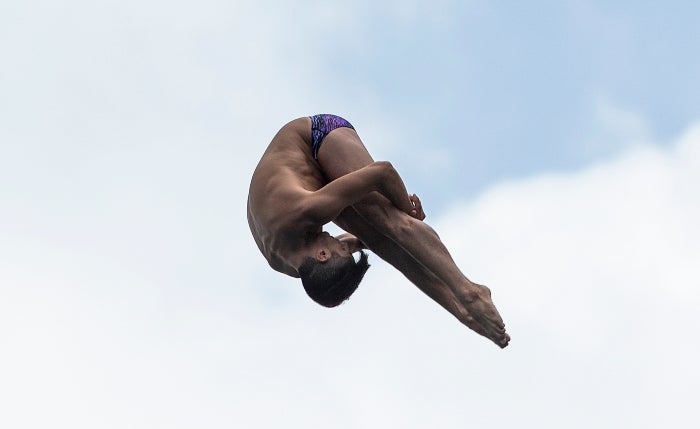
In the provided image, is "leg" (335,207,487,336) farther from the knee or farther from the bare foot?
the knee

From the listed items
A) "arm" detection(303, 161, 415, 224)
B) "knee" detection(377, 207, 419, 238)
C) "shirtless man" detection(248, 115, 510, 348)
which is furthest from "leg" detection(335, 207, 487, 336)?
"arm" detection(303, 161, 415, 224)

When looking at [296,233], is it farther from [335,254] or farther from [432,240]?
[432,240]

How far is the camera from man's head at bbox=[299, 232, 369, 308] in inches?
418

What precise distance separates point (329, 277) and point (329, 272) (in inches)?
1.6

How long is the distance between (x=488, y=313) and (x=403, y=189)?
4.10 ft

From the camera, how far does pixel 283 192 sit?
35.2ft

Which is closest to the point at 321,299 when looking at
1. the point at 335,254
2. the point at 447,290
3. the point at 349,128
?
the point at 335,254

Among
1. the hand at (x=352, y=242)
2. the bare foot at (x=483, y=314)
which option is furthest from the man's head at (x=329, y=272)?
the bare foot at (x=483, y=314)

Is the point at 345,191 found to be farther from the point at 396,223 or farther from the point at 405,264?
the point at 405,264

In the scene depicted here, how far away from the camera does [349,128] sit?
11.9 metres

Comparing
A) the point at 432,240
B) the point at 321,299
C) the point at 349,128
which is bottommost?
the point at 321,299

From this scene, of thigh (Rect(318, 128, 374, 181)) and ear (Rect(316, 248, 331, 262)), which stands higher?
thigh (Rect(318, 128, 374, 181))

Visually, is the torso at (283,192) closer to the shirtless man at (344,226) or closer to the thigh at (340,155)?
the shirtless man at (344,226)

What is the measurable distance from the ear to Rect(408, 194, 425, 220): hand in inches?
33.3
